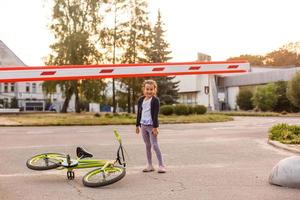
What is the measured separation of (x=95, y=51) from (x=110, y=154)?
104 feet

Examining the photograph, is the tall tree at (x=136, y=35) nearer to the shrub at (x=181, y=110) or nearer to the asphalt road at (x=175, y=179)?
the shrub at (x=181, y=110)

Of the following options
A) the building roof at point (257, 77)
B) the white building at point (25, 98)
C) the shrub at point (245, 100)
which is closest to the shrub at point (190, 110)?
the shrub at point (245, 100)

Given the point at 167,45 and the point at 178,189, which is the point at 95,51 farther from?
the point at 178,189

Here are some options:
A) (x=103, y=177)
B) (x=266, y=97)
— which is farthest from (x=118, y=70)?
(x=266, y=97)

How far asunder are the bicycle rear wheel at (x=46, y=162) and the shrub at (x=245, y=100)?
58.5 m

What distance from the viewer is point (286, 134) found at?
15031 millimetres

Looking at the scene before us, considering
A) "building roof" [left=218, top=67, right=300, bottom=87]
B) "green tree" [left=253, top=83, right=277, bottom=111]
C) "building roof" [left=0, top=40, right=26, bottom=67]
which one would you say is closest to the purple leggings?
"building roof" [left=0, top=40, right=26, bottom=67]

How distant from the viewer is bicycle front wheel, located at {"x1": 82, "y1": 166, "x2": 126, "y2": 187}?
7.39m

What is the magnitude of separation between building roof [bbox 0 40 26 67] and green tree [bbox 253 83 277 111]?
5024 cm

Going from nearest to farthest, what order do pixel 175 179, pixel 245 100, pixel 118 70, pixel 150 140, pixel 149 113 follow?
pixel 175 179 → pixel 149 113 → pixel 150 140 → pixel 118 70 → pixel 245 100

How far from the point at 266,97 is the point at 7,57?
5082 cm

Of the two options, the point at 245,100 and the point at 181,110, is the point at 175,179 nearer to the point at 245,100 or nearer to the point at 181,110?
the point at 181,110

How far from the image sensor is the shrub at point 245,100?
65.7 metres

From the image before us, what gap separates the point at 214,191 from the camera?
7059 millimetres
